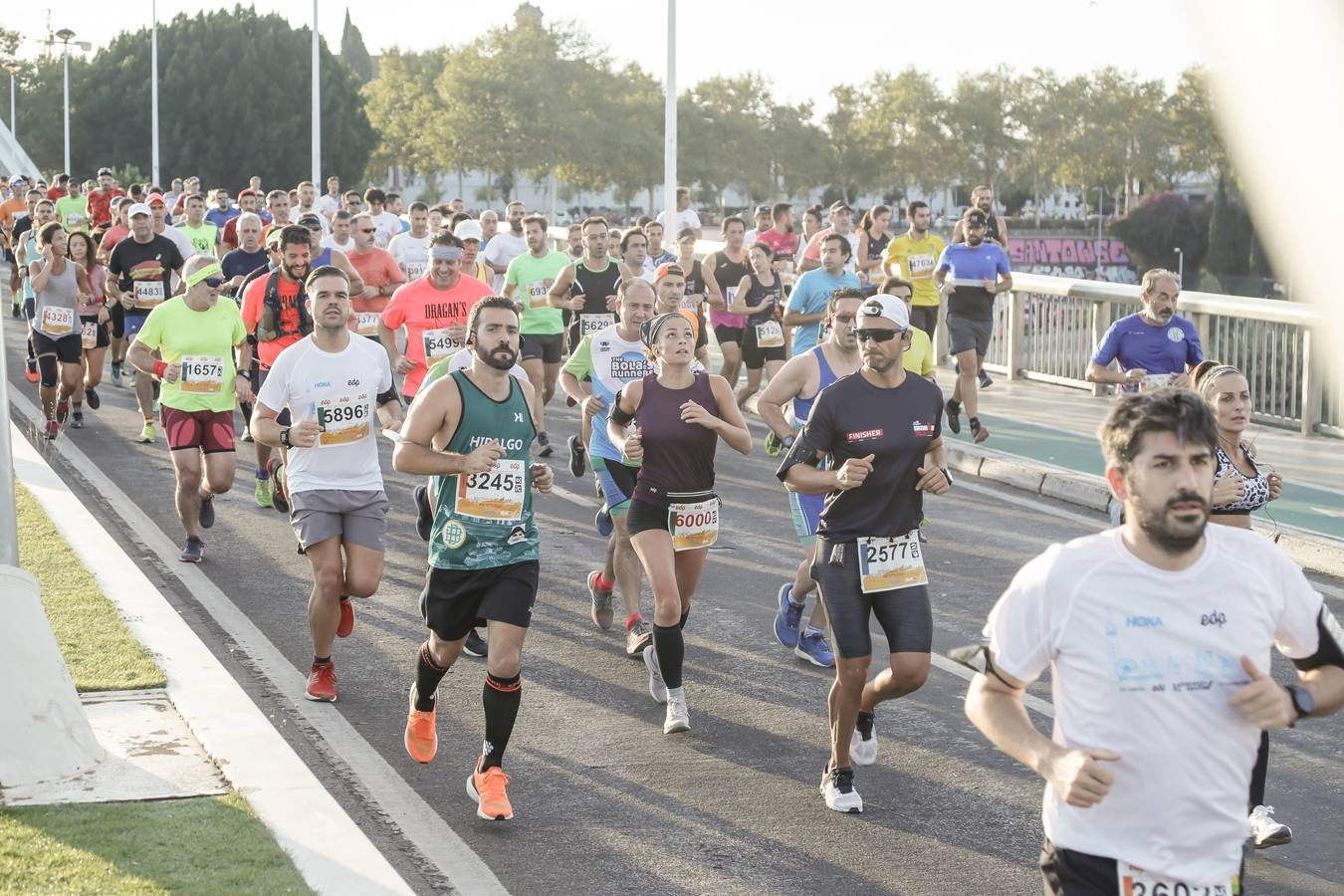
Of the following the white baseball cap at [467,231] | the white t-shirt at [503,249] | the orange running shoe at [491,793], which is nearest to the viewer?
the orange running shoe at [491,793]

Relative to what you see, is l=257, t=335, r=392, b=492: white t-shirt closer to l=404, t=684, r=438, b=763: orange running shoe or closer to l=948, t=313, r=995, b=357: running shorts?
l=404, t=684, r=438, b=763: orange running shoe

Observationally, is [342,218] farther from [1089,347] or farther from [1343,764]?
[1343,764]

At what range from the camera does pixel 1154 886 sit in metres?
3.70

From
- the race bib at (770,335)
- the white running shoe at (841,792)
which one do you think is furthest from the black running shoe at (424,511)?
the race bib at (770,335)

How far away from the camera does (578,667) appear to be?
29.4ft

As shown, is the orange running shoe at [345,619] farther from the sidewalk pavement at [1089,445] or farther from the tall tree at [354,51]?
the tall tree at [354,51]

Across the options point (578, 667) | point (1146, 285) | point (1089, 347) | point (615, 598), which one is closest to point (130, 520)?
point (615, 598)

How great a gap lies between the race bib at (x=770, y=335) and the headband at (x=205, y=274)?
587 cm

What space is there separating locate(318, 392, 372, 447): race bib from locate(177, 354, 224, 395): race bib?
299 centimetres

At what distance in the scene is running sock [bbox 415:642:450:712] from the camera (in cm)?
707

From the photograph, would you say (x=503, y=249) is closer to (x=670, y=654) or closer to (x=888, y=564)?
(x=670, y=654)

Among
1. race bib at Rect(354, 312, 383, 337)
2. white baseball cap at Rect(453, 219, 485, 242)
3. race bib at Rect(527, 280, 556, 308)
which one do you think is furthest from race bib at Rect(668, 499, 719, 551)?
white baseball cap at Rect(453, 219, 485, 242)

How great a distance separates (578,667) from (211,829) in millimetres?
3095

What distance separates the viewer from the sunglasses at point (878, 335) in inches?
274
